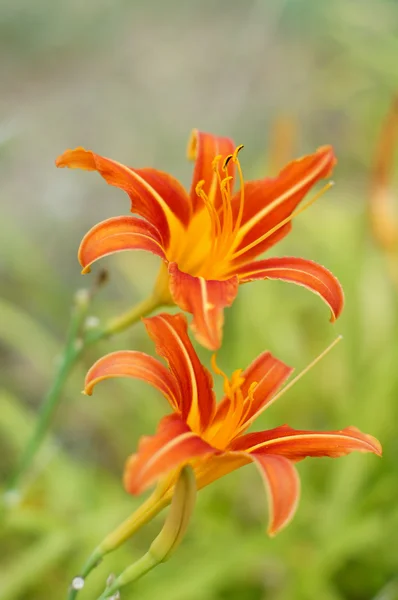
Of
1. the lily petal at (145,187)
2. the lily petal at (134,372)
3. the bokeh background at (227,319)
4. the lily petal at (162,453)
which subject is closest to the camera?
the lily petal at (162,453)

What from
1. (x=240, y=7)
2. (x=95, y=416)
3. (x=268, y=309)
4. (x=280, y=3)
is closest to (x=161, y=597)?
(x=95, y=416)

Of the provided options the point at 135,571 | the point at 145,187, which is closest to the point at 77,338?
the point at 145,187

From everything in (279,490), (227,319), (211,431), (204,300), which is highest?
(227,319)

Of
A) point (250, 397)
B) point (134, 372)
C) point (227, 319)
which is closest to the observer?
point (134, 372)

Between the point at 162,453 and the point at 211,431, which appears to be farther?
the point at 211,431

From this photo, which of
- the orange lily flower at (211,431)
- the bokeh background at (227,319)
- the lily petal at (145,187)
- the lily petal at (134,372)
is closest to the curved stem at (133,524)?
the orange lily flower at (211,431)

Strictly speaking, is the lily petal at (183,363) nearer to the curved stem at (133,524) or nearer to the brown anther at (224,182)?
the curved stem at (133,524)

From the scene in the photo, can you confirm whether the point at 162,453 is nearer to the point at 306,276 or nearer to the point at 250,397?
the point at 250,397
